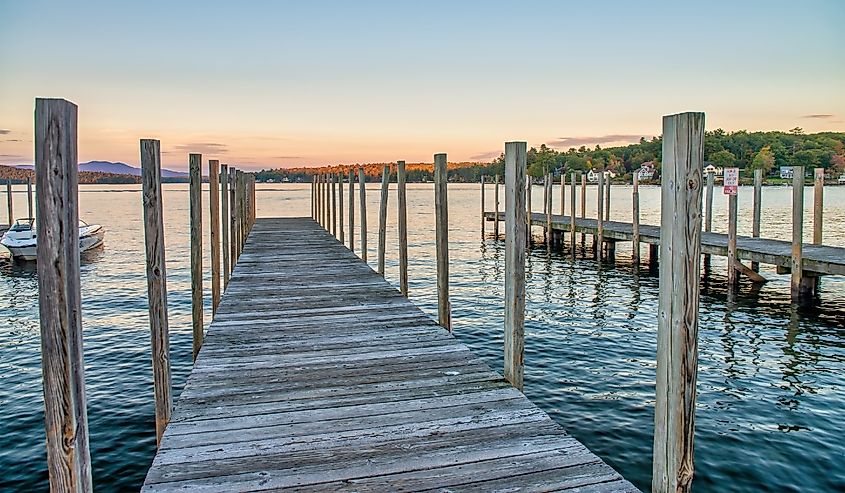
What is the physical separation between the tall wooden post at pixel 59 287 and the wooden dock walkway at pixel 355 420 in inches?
20.1

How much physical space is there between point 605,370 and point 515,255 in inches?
205

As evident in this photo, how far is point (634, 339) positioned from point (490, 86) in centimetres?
1780

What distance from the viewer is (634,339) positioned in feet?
35.5

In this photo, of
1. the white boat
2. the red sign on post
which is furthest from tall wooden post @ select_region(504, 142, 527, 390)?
the white boat

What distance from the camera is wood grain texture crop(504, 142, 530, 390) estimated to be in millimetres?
4566

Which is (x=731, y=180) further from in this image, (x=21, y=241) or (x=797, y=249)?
(x=21, y=241)

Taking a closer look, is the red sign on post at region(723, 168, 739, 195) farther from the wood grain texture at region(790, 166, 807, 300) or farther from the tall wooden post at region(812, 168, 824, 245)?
the tall wooden post at region(812, 168, 824, 245)

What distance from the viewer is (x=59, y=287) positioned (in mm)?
2572

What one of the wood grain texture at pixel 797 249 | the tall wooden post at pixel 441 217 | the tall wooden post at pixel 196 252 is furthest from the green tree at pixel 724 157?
the tall wooden post at pixel 196 252

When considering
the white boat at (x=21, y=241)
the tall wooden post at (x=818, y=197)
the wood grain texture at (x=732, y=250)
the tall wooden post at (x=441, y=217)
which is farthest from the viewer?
the white boat at (x=21, y=241)

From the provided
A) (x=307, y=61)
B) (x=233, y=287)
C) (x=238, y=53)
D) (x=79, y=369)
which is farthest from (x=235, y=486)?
(x=307, y=61)

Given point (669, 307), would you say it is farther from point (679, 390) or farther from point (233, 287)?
point (233, 287)

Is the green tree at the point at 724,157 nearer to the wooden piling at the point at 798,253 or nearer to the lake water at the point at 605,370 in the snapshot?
the lake water at the point at 605,370

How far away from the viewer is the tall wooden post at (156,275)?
4832mm
